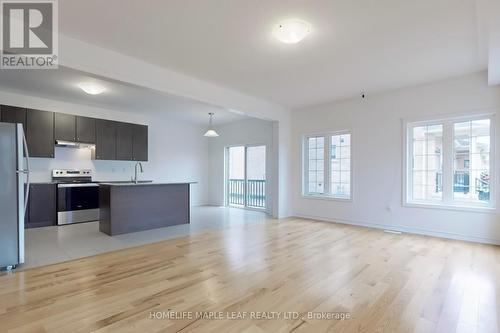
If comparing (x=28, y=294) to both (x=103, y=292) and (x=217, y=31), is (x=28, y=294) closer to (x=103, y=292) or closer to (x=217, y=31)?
(x=103, y=292)

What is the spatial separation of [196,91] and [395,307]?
396 cm

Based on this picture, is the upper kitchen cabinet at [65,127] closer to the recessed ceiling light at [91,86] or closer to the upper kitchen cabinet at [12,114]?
the upper kitchen cabinet at [12,114]

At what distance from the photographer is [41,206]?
5.14m

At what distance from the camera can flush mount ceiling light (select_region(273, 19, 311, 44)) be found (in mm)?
2736

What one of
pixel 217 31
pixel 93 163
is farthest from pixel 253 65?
pixel 93 163

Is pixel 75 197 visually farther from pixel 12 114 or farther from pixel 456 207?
pixel 456 207

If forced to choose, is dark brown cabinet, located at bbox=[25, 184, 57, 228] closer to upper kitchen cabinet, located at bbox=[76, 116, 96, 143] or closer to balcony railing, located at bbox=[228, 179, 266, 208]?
upper kitchen cabinet, located at bbox=[76, 116, 96, 143]

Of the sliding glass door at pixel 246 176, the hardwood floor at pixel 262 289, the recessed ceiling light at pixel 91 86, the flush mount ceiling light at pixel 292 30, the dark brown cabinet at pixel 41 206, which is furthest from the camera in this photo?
the sliding glass door at pixel 246 176

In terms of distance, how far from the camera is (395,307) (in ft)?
7.19

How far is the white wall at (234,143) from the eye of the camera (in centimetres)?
730

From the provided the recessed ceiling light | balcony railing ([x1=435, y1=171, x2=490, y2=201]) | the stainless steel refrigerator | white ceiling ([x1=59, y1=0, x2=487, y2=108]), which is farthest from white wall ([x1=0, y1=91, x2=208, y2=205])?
balcony railing ([x1=435, y1=171, x2=490, y2=201])

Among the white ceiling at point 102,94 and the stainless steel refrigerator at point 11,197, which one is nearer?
the stainless steel refrigerator at point 11,197

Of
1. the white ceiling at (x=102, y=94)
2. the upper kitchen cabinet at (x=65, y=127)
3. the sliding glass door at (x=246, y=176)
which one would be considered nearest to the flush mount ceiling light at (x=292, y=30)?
the white ceiling at (x=102, y=94)

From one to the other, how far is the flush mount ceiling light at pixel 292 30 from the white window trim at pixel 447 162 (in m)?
3.16
